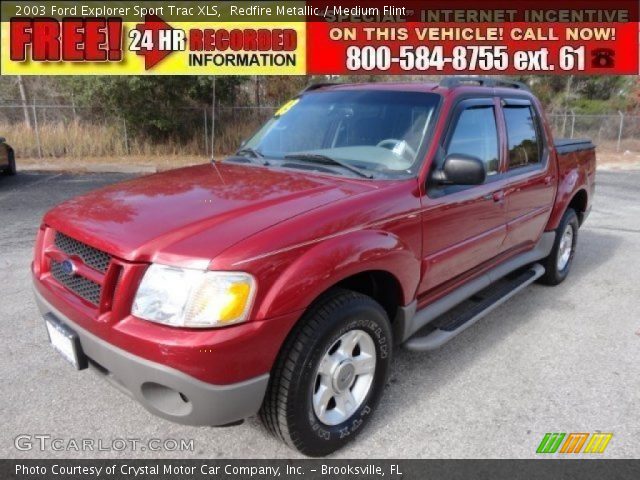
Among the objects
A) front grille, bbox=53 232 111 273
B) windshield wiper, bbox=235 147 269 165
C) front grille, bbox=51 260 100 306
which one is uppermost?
windshield wiper, bbox=235 147 269 165

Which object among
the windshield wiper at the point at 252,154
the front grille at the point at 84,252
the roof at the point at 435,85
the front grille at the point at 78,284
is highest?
the roof at the point at 435,85

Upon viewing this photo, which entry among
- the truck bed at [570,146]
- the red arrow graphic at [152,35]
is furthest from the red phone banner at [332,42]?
the truck bed at [570,146]

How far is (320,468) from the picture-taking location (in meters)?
2.56

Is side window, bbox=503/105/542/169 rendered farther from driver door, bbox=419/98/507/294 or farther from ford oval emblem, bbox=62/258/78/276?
ford oval emblem, bbox=62/258/78/276

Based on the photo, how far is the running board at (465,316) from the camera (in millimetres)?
3150

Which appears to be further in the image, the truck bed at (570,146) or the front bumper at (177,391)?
the truck bed at (570,146)

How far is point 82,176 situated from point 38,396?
11399 millimetres

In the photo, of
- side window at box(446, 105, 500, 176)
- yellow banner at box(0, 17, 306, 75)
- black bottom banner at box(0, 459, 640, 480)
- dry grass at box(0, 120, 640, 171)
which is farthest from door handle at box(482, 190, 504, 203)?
yellow banner at box(0, 17, 306, 75)

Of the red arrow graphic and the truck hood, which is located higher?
the red arrow graphic

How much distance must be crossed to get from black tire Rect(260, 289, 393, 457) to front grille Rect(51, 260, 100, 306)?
91cm

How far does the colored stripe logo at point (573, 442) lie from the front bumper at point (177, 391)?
5.20 feet

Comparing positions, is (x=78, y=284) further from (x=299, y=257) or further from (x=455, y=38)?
(x=455, y=38)

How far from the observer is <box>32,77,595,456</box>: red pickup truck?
2.13 metres

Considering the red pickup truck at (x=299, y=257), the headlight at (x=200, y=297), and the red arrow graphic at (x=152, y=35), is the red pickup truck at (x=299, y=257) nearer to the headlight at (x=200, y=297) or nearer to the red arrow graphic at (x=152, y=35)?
the headlight at (x=200, y=297)
